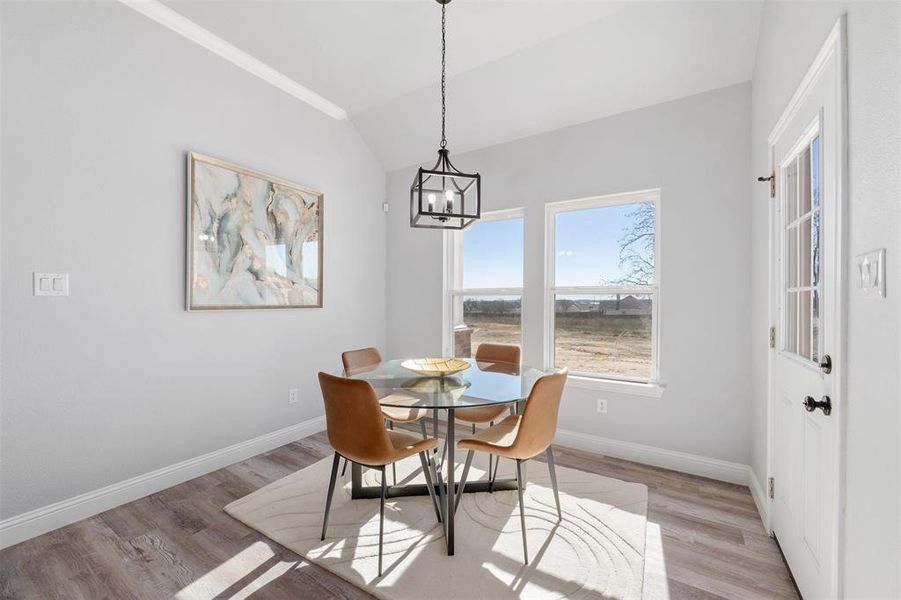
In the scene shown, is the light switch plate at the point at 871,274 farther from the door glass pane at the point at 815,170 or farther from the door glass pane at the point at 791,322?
the door glass pane at the point at 791,322

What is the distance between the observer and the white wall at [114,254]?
195 cm

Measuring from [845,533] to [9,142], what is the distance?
149 inches

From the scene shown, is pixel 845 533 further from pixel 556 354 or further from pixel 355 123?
pixel 355 123

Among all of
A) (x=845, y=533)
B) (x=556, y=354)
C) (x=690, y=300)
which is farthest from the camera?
(x=556, y=354)

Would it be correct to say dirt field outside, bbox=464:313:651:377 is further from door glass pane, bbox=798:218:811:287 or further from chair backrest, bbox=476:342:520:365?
door glass pane, bbox=798:218:811:287

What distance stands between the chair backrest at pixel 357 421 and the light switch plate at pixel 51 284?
1.56 m

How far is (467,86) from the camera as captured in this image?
3146mm

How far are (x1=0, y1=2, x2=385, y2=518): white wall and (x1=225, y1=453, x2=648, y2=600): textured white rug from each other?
32.9 inches

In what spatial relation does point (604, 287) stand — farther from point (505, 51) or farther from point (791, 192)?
point (505, 51)

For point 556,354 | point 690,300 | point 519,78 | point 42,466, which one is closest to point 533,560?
point 556,354

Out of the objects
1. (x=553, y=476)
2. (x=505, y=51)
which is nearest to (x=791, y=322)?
(x=553, y=476)

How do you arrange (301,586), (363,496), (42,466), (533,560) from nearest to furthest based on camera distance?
(301,586) < (533,560) < (42,466) < (363,496)

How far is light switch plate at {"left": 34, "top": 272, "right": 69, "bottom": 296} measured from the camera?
1.99 meters

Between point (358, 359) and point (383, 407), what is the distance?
0.64 m
